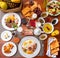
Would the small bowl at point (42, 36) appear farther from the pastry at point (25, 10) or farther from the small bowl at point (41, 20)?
the pastry at point (25, 10)

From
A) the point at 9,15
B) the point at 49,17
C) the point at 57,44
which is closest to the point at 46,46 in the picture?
the point at 57,44

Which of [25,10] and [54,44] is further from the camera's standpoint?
[25,10]

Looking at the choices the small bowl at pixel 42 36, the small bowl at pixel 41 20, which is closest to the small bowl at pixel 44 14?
the small bowl at pixel 41 20

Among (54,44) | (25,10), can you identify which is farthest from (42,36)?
(25,10)

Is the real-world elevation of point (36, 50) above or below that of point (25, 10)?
below

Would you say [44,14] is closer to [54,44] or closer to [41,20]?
[41,20]

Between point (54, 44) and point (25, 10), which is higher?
point (25, 10)

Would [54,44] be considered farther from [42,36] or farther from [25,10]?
[25,10]

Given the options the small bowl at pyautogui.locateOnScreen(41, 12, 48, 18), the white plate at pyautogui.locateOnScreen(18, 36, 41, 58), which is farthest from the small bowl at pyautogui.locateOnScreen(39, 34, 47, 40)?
the small bowl at pyautogui.locateOnScreen(41, 12, 48, 18)

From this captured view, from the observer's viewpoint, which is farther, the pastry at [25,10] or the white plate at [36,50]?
the pastry at [25,10]

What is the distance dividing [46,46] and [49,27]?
0.43ft

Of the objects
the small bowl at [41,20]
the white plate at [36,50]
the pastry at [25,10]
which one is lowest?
the white plate at [36,50]

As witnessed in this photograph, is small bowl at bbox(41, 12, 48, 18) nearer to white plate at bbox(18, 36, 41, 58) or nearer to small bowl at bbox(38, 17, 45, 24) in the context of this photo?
small bowl at bbox(38, 17, 45, 24)

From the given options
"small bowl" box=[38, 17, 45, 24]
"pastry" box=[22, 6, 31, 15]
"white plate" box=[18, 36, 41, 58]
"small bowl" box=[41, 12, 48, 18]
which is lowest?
"white plate" box=[18, 36, 41, 58]
